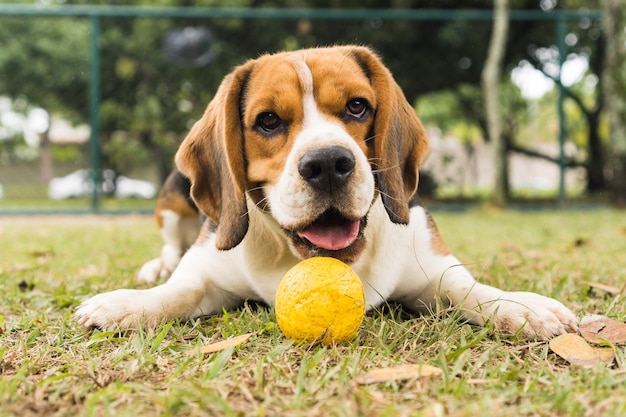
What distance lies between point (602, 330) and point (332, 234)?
105 cm

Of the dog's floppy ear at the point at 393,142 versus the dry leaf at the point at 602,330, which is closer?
the dry leaf at the point at 602,330

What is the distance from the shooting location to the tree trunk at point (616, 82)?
9.72 metres

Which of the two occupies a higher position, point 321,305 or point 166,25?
point 166,25

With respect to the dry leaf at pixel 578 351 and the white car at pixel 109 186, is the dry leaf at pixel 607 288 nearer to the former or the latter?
the dry leaf at pixel 578 351

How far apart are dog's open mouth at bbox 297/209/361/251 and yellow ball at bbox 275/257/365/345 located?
23cm

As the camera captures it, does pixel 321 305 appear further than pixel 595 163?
No

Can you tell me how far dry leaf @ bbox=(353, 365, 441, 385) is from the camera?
66.8 inches

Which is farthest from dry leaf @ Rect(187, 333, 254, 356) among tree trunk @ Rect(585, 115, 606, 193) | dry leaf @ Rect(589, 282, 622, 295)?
tree trunk @ Rect(585, 115, 606, 193)

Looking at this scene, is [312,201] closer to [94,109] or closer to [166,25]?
[94,109]

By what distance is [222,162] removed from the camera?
2.62 meters

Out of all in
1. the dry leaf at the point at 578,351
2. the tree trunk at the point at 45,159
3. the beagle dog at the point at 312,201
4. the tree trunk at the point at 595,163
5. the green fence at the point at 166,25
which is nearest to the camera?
the dry leaf at the point at 578,351

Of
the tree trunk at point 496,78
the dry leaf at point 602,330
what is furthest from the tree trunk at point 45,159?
the dry leaf at point 602,330

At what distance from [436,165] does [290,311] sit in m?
10.6

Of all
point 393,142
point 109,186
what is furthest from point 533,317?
point 109,186
